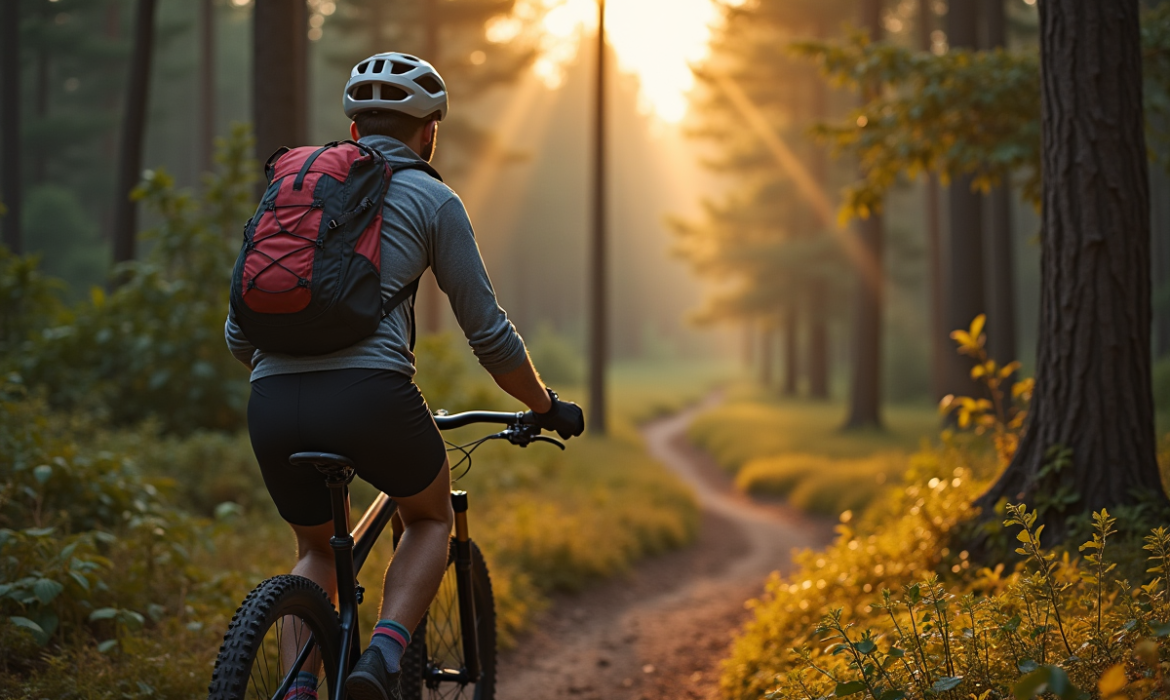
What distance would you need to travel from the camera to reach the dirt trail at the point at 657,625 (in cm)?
539

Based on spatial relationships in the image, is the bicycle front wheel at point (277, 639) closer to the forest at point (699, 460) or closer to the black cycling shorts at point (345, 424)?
the forest at point (699, 460)

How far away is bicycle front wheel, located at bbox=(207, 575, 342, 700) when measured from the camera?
229cm

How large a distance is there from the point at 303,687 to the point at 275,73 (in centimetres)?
685

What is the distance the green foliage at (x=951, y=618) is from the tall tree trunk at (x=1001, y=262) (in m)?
7.90

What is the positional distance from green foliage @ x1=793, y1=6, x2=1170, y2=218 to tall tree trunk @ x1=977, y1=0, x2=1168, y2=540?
2.27m

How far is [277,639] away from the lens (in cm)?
261

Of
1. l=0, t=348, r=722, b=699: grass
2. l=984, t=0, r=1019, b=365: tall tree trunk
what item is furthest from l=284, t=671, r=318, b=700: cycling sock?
l=984, t=0, r=1019, b=365: tall tree trunk

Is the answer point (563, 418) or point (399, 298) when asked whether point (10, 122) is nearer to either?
point (399, 298)

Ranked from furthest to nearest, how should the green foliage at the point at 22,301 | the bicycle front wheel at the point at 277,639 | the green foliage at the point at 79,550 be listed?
Answer: the green foliage at the point at 22,301 < the green foliage at the point at 79,550 < the bicycle front wheel at the point at 277,639

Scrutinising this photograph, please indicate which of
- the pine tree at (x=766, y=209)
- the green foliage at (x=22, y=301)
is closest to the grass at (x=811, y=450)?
the pine tree at (x=766, y=209)

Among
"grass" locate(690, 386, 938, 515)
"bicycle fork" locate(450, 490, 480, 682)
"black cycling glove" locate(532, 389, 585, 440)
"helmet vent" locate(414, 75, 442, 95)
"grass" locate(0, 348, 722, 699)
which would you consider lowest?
"grass" locate(690, 386, 938, 515)

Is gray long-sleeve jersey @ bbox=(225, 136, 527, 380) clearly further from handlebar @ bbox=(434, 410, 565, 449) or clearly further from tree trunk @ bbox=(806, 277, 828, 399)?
tree trunk @ bbox=(806, 277, 828, 399)

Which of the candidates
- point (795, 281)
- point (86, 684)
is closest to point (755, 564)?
point (86, 684)

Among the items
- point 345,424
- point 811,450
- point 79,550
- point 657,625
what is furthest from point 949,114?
point 811,450
